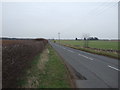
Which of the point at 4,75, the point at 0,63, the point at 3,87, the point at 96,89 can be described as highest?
the point at 0,63

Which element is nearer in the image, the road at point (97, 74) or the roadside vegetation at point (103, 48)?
the road at point (97, 74)

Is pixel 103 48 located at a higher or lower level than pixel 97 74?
higher

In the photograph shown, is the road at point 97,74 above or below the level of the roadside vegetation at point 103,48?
below

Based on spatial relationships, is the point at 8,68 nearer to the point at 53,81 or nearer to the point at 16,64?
the point at 16,64

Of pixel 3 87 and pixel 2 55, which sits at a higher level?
pixel 2 55

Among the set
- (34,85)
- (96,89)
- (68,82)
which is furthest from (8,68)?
(96,89)

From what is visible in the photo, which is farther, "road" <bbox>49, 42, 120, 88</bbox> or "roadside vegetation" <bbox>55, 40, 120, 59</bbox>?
"roadside vegetation" <bbox>55, 40, 120, 59</bbox>

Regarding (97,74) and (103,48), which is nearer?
(97,74)

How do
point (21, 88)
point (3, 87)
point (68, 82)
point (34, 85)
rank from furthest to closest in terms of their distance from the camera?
point (68, 82)
point (34, 85)
point (21, 88)
point (3, 87)

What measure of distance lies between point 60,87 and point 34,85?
3.96 ft

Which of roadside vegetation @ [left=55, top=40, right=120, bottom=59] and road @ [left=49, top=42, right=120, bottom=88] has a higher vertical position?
roadside vegetation @ [left=55, top=40, right=120, bottom=59]

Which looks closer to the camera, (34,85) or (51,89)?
(51,89)

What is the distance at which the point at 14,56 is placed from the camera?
5.12 metres

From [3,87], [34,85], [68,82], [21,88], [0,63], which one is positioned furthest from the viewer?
[68,82]
